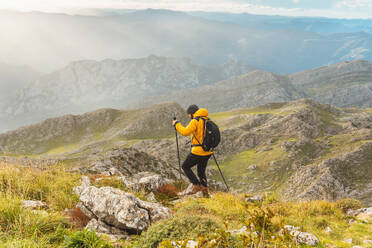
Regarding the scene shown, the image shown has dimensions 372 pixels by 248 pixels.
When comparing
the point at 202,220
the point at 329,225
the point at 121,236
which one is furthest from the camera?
the point at 329,225

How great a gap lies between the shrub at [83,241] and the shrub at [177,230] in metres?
0.87

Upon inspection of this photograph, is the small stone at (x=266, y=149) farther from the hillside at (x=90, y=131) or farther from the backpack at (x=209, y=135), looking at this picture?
the backpack at (x=209, y=135)

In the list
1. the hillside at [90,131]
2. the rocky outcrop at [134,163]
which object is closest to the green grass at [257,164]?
the hillside at [90,131]

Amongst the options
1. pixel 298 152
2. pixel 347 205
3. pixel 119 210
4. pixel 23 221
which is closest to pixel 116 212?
pixel 119 210

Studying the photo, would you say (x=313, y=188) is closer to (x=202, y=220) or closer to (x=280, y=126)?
(x=280, y=126)

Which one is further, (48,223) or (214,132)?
(214,132)

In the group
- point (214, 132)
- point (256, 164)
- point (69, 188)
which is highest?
point (214, 132)

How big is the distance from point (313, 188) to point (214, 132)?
85.6m

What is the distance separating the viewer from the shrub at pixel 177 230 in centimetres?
503

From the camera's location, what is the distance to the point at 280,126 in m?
146

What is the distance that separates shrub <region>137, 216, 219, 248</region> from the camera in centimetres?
503

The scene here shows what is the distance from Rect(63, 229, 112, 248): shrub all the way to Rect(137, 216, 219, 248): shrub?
87 centimetres

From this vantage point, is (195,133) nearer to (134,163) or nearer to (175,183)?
(175,183)

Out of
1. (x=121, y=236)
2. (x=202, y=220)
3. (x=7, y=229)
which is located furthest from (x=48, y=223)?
(x=202, y=220)
